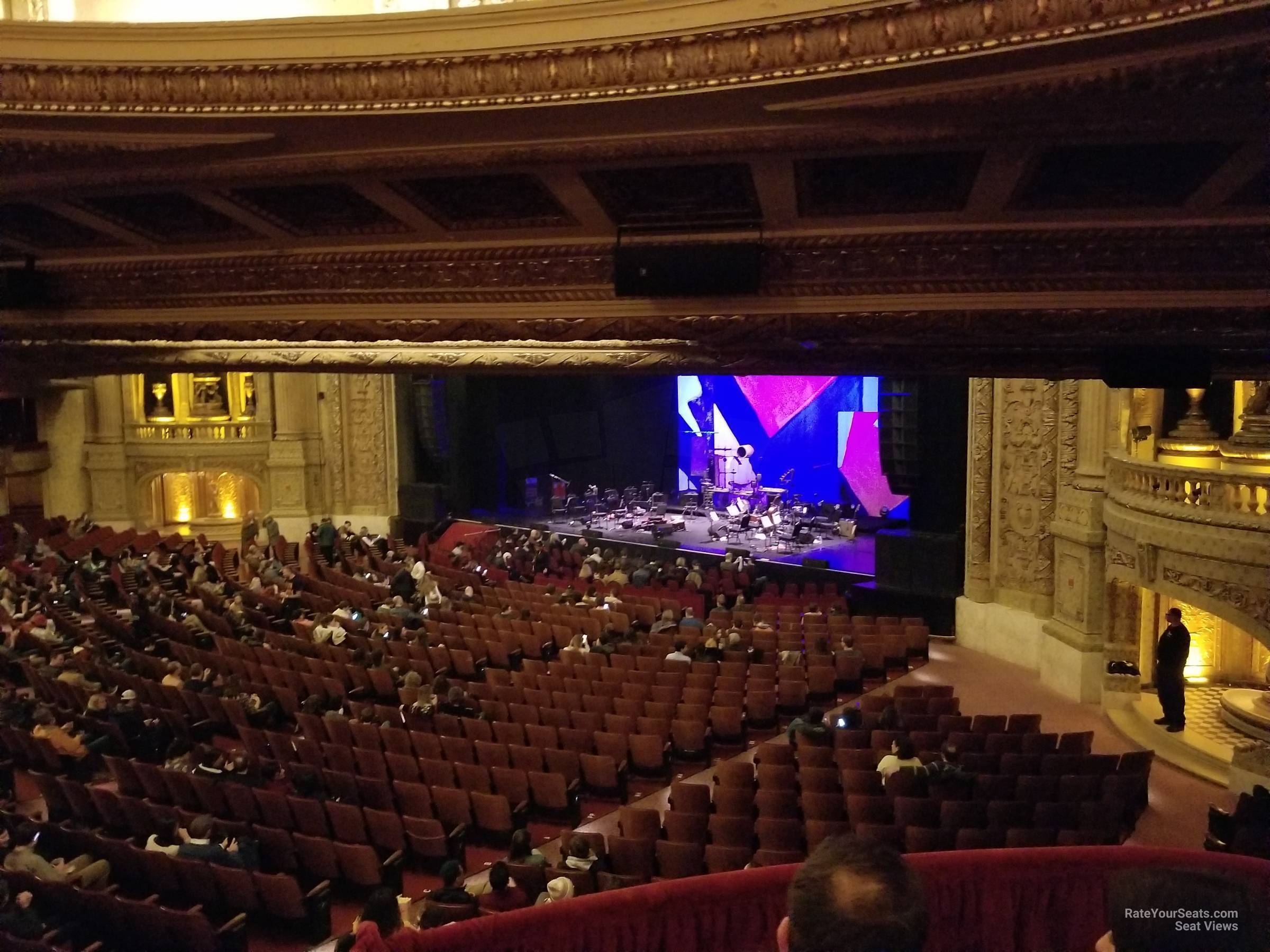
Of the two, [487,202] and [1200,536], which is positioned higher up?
[487,202]

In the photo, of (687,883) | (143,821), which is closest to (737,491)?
(143,821)

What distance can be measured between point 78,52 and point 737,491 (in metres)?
17.9

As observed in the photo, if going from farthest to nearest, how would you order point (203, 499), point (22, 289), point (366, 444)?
point (203, 499) < point (366, 444) < point (22, 289)

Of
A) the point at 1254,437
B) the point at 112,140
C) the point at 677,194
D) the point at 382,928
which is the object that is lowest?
the point at 382,928

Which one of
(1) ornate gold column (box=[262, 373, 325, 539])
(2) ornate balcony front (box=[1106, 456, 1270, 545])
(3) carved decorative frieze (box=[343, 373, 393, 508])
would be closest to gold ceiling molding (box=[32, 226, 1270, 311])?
(2) ornate balcony front (box=[1106, 456, 1270, 545])

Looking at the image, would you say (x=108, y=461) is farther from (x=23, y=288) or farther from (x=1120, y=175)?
(x=1120, y=175)

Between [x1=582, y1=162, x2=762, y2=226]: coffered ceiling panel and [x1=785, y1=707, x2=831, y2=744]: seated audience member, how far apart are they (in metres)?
5.39

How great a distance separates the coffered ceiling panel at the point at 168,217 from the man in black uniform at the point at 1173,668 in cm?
887

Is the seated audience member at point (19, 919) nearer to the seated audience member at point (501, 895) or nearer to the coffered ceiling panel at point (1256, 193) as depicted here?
the seated audience member at point (501, 895)

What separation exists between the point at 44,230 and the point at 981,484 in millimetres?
11677

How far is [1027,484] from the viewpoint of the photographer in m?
11.9

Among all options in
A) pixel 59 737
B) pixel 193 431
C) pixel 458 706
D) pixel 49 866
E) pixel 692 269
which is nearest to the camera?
pixel 692 269

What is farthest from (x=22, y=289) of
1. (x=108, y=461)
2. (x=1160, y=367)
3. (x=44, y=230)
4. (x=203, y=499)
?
(x=203, y=499)

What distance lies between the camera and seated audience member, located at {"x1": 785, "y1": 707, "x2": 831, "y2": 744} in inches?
288
